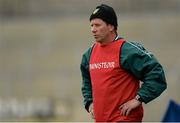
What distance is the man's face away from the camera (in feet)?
23.5

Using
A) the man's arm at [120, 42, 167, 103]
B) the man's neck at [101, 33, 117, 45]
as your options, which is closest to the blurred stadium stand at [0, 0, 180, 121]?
the man's neck at [101, 33, 117, 45]

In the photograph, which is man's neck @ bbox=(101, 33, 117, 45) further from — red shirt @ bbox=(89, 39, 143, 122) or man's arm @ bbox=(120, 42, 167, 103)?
man's arm @ bbox=(120, 42, 167, 103)

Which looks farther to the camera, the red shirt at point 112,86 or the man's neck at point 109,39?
the man's neck at point 109,39

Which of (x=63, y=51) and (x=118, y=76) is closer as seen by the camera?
(x=118, y=76)

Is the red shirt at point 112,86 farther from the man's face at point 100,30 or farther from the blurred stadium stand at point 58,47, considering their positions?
the blurred stadium stand at point 58,47

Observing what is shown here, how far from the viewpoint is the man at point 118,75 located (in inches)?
277

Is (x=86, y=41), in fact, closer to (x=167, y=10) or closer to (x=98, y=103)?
(x=167, y=10)

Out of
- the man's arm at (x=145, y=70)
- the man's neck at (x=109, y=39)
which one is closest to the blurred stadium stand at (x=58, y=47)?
the man's neck at (x=109, y=39)

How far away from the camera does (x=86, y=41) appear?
24.3 m

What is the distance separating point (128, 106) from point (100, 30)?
24.4 inches

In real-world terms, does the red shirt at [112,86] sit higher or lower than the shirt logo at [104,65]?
lower

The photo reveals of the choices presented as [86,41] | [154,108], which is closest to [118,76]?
[154,108]

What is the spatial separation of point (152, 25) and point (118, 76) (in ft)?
61.3

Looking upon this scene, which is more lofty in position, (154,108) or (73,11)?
(73,11)
